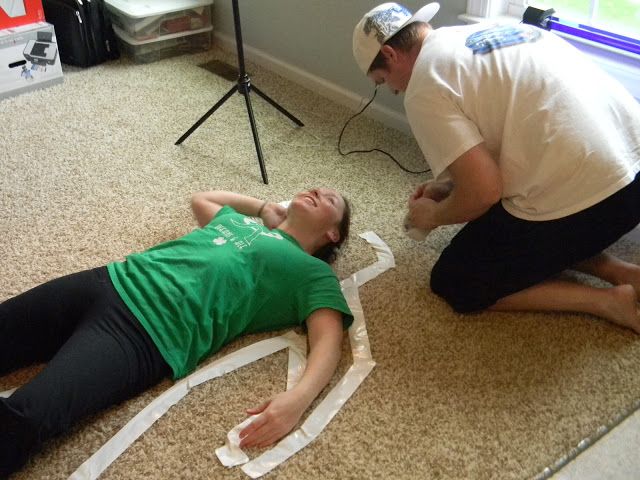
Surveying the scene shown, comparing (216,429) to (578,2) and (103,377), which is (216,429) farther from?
(578,2)

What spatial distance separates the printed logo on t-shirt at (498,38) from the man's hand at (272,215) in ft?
2.07

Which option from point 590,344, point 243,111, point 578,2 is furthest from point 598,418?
point 243,111

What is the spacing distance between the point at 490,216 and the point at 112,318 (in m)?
0.88

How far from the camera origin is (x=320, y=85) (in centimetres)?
266

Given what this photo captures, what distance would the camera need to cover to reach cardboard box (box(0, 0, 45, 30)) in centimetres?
252

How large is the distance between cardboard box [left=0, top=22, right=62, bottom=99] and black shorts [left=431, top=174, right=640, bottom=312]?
6.42ft

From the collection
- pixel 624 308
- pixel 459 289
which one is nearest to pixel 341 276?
pixel 459 289

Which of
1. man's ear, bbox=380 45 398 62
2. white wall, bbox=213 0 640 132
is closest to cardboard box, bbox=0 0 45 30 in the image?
white wall, bbox=213 0 640 132

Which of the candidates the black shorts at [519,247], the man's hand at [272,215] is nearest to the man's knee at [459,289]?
the black shorts at [519,247]

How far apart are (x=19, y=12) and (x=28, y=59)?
0.62 feet

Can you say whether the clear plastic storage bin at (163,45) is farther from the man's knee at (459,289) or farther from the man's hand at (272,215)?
the man's knee at (459,289)

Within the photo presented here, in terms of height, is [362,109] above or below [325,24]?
below

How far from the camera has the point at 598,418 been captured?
1.31 meters

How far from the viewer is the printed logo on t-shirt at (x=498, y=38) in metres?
1.39
